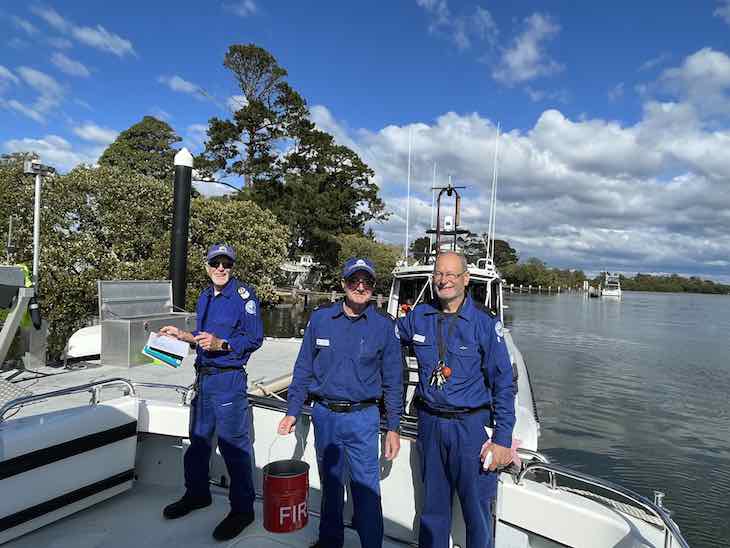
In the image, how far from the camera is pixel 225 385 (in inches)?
120

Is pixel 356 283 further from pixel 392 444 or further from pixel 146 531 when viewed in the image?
pixel 146 531

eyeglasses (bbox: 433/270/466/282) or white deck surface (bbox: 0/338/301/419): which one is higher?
eyeglasses (bbox: 433/270/466/282)

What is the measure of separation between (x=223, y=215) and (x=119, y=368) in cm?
1035

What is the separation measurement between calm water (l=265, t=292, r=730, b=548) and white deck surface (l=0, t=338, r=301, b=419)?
522 centimetres

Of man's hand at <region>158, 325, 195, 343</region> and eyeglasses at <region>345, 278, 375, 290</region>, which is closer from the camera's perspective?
eyeglasses at <region>345, 278, 375, 290</region>

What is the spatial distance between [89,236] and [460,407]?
1267 cm

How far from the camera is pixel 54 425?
2.92 metres

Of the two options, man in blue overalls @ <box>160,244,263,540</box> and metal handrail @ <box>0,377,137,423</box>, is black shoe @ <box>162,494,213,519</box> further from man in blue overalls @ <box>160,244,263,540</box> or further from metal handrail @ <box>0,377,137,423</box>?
metal handrail @ <box>0,377,137,423</box>

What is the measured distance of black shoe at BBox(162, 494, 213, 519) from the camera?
324 centimetres

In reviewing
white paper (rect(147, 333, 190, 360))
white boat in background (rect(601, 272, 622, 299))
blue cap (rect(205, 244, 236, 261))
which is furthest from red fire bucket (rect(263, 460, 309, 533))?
white boat in background (rect(601, 272, 622, 299))

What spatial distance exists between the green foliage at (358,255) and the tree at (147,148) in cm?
1316

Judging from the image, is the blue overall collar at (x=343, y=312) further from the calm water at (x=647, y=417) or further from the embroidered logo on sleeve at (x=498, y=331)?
the calm water at (x=647, y=417)

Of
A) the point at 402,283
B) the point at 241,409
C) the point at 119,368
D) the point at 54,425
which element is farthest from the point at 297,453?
the point at 402,283

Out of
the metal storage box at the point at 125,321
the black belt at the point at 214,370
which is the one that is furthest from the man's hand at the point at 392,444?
the metal storage box at the point at 125,321
